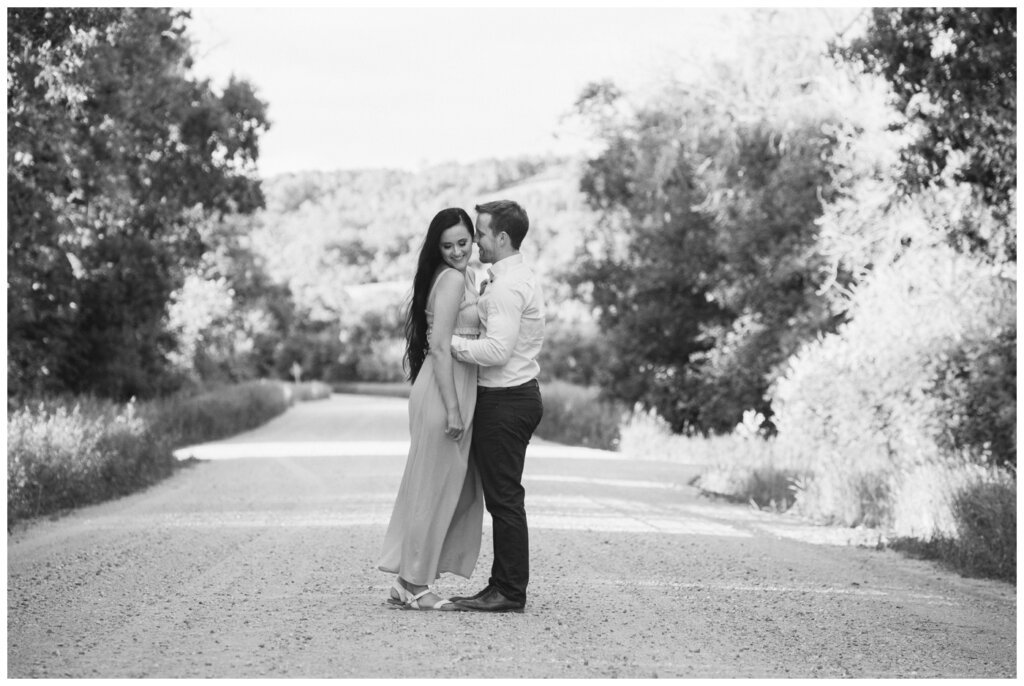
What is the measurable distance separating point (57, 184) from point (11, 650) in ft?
35.8

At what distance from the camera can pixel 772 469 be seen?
15.0 m

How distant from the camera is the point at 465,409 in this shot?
6.98 m

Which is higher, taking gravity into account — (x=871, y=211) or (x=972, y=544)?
(x=871, y=211)

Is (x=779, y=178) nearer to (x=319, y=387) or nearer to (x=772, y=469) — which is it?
(x=772, y=469)

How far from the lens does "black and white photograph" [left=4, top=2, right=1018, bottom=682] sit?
6617 millimetres

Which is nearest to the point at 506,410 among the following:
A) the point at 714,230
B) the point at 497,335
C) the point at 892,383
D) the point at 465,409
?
the point at 465,409

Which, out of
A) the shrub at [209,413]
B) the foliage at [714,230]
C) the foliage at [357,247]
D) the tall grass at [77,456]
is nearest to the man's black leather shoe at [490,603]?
the tall grass at [77,456]

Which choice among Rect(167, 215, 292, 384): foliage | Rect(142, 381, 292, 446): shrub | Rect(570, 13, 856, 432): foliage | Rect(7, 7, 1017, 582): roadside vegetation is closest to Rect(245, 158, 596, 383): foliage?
Rect(167, 215, 292, 384): foliage

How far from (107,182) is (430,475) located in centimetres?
1324

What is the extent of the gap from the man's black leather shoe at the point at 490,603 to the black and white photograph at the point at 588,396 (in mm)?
16

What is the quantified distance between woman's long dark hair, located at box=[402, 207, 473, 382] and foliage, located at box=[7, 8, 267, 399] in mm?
7512

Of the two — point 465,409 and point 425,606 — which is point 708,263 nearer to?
point 465,409

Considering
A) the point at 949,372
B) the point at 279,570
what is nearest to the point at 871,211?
the point at 949,372

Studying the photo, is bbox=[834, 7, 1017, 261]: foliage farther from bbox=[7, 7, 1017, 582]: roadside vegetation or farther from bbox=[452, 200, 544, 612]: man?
bbox=[452, 200, 544, 612]: man
